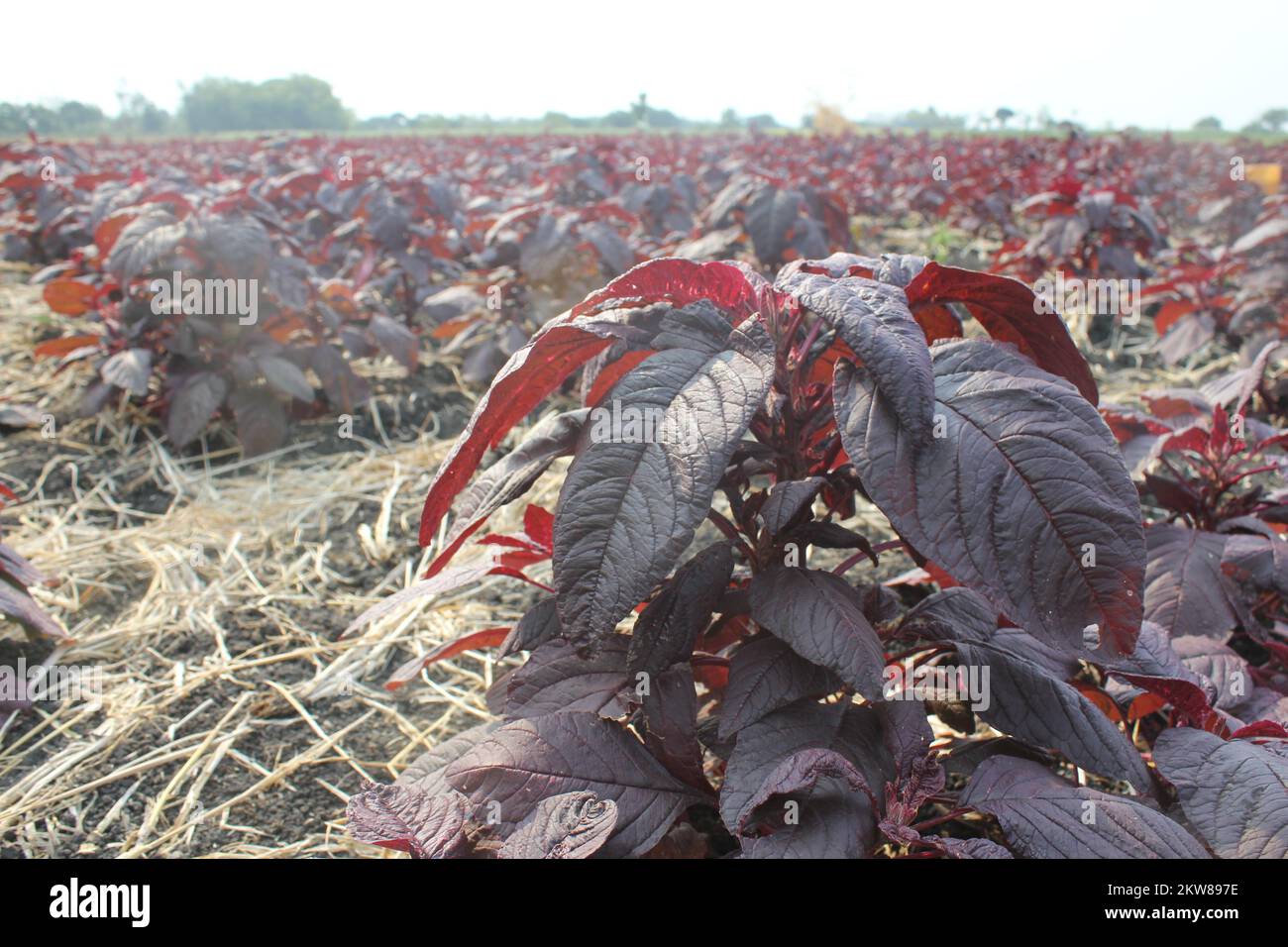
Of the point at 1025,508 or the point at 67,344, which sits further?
the point at 67,344

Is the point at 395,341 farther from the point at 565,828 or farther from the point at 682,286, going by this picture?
the point at 565,828

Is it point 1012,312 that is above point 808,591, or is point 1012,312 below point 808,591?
above

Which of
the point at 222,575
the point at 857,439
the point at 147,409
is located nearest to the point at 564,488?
the point at 857,439

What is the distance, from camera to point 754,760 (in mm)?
1122

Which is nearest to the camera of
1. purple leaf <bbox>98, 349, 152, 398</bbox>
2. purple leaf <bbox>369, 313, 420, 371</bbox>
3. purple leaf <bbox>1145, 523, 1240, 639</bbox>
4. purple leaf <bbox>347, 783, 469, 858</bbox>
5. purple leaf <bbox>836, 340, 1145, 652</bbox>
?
purple leaf <bbox>836, 340, 1145, 652</bbox>

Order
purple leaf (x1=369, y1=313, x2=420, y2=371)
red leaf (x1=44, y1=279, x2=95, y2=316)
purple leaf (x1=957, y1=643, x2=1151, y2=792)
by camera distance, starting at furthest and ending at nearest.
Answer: purple leaf (x1=369, y1=313, x2=420, y2=371)
red leaf (x1=44, y1=279, x2=95, y2=316)
purple leaf (x1=957, y1=643, x2=1151, y2=792)

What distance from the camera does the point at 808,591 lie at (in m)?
1.16

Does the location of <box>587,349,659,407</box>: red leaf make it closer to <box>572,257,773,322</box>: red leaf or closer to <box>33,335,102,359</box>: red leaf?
<box>572,257,773,322</box>: red leaf

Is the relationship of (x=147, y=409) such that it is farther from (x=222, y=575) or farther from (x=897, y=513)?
(x=897, y=513)

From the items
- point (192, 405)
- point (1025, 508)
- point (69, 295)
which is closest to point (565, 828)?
point (1025, 508)

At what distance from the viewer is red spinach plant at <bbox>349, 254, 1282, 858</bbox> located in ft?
3.25

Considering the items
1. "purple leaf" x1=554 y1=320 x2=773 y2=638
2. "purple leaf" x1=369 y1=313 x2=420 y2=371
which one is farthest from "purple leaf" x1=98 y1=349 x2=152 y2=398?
"purple leaf" x1=554 y1=320 x2=773 y2=638

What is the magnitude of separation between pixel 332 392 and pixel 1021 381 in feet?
9.80

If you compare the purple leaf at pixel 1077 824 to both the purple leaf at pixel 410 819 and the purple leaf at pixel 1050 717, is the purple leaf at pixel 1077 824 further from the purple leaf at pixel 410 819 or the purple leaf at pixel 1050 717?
the purple leaf at pixel 410 819
